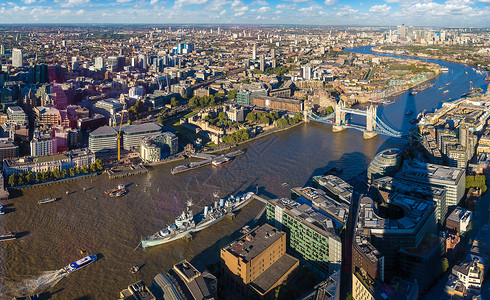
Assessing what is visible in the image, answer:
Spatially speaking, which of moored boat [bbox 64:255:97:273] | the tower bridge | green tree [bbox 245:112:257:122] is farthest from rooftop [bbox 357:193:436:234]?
green tree [bbox 245:112:257:122]

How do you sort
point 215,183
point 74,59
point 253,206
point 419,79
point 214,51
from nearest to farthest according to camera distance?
point 253,206, point 215,183, point 419,79, point 74,59, point 214,51

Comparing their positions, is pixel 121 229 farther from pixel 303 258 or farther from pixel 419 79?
pixel 419 79

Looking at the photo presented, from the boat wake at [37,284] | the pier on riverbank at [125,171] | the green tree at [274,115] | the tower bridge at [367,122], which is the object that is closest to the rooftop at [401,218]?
the boat wake at [37,284]

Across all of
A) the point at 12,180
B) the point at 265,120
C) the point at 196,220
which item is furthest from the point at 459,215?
the point at 12,180

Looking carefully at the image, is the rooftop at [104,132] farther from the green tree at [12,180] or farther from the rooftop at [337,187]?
the rooftop at [337,187]

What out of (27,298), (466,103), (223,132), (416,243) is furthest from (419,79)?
(27,298)

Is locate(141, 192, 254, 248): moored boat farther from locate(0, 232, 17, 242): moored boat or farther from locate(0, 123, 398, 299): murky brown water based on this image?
locate(0, 232, 17, 242): moored boat

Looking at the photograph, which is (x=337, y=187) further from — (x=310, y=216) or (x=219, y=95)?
(x=219, y=95)
